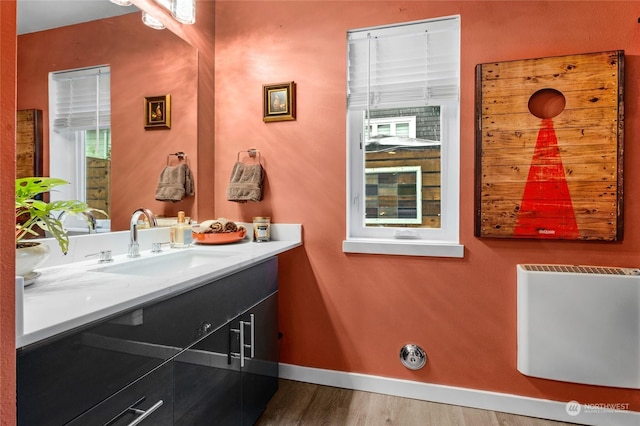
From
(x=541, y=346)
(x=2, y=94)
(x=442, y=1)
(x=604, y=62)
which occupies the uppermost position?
(x=442, y=1)

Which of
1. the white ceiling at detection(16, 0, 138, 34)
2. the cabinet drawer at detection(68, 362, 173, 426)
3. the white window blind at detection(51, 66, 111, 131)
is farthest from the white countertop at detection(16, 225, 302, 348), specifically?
the white ceiling at detection(16, 0, 138, 34)

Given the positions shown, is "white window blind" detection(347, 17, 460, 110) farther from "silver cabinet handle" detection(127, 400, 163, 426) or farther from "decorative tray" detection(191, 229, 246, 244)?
"silver cabinet handle" detection(127, 400, 163, 426)

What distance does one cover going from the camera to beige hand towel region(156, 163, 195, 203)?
1725mm

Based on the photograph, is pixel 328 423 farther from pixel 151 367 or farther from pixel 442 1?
pixel 442 1

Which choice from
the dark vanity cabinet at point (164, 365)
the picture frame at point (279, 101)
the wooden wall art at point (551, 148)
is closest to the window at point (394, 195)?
the wooden wall art at point (551, 148)

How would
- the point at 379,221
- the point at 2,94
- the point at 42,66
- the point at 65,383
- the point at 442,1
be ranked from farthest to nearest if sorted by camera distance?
1. the point at 379,221
2. the point at 442,1
3. the point at 42,66
4. the point at 65,383
5. the point at 2,94

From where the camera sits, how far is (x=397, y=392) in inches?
71.6

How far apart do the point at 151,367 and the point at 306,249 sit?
114 centimetres

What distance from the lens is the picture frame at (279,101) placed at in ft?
6.37

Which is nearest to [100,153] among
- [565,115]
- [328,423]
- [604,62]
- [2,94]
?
[2,94]

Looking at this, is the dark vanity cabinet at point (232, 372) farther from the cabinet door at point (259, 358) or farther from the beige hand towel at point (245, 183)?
the beige hand towel at point (245, 183)

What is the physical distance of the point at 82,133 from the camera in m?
1.31

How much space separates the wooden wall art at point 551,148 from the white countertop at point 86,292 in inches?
50.3

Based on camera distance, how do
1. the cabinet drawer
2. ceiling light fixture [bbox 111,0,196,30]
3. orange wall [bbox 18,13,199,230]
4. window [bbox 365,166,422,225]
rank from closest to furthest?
the cabinet drawer, orange wall [bbox 18,13,199,230], ceiling light fixture [bbox 111,0,196,30], window [bbox 365,166,422,225]
